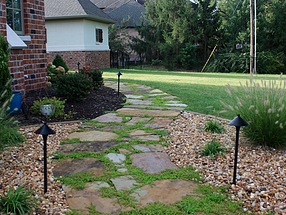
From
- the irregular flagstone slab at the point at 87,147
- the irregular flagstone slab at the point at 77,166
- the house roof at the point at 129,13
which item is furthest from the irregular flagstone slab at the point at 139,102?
the house roof at the point at 129,13

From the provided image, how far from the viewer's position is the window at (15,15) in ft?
21.2

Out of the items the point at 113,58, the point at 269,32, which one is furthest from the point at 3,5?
the point at 269,32

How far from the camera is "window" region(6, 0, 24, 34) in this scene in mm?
6474

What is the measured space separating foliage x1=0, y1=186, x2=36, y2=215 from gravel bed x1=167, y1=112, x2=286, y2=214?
149 cm

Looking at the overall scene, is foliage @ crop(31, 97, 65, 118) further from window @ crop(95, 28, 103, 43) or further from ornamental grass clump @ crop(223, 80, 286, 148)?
window @ crop(95, 28, 103, 43)

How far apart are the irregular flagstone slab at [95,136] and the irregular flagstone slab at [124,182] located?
117 centimetres

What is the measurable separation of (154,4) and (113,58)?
6609 millimetres

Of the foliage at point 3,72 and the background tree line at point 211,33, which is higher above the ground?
the background tree line at point 211,33

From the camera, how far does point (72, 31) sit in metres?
17.2

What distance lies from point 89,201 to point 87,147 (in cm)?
133

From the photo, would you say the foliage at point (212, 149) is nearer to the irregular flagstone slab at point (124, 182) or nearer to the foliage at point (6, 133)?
the irregular flagstone slab at point (124, 182)

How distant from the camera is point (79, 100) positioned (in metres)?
6.15

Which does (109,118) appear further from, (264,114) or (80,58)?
(80,58)

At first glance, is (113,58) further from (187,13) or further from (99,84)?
(99,84)
